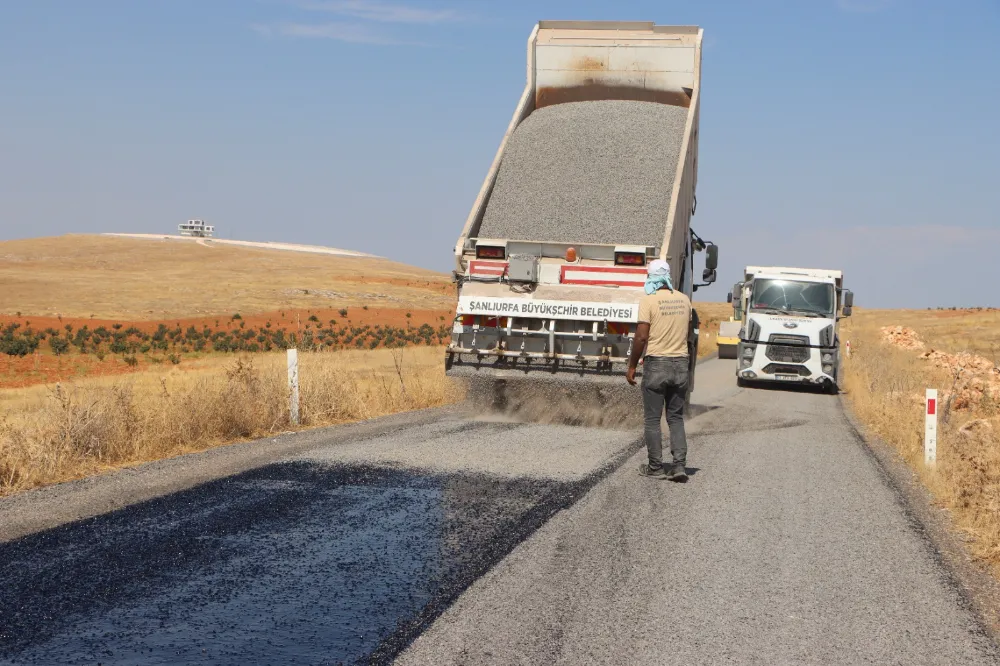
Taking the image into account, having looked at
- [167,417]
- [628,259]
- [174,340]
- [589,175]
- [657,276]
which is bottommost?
[174,340]

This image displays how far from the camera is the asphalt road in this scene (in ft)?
15.0

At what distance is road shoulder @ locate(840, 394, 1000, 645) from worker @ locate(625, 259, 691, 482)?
2.04 meters

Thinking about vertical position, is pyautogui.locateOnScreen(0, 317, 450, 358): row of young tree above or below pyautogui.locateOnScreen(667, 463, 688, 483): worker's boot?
below

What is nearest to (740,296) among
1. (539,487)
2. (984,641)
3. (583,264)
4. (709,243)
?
(709,243)

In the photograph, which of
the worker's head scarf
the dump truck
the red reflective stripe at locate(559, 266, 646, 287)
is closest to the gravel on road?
the worker's head scarf

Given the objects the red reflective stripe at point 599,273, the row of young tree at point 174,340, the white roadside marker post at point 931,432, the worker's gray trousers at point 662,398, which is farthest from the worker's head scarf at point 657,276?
the row of young tree at point 174,340

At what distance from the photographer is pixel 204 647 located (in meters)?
4.48

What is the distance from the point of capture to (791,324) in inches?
853

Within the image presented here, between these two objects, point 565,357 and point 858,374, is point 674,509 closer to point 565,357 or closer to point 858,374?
point 565,357

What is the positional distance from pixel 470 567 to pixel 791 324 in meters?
17.2

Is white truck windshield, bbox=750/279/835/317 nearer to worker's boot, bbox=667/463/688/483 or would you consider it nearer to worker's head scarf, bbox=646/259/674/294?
worker's head scarf, bbox=646/259/674/294

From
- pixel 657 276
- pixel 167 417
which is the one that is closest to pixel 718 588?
pixel 657 276

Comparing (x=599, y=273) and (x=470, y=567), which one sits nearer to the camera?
(x=470, y=567)

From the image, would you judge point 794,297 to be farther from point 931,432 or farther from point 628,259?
point 931,432
